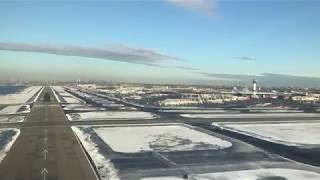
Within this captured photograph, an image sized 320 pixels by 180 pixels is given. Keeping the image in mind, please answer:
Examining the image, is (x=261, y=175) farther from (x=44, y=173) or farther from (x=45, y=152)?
(x=45, y=152)

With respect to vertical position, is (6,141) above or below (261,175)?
below

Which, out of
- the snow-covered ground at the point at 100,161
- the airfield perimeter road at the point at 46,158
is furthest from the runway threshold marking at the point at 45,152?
the snow-covered ground at the point at 100,161

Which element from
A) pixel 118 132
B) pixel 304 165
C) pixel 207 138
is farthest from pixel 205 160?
pixel 118 132

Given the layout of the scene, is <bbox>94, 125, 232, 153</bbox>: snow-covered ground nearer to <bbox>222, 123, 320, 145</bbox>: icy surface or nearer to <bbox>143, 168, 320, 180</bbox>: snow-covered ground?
<bbox>222, 123, 320, 145</bbox>: icy surface

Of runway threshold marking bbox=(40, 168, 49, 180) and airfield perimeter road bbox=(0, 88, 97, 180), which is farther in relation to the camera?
airfield perimeter road bbox=(0, 88, 97, 180)

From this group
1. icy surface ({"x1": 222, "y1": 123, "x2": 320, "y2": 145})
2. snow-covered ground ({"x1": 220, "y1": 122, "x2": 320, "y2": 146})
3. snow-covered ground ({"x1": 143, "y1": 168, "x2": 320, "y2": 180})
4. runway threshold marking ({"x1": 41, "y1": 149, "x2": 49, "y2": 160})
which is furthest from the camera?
icy surface ({"x1": 222, "y1": 123, "x2": 320, "y2": 145})

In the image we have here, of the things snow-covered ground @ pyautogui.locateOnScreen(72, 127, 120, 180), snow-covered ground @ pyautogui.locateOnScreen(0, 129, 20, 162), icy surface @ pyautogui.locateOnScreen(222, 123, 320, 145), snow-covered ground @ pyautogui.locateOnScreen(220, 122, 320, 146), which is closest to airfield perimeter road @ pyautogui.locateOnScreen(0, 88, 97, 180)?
snow-covered ground @ pyautogui.locateOnScreen(0, 129, 20, 162)

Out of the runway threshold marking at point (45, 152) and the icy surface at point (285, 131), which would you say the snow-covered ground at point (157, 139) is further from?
the icy surface at point (285, 131)

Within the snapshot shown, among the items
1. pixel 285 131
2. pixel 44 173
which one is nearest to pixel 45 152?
pixel 44 173
